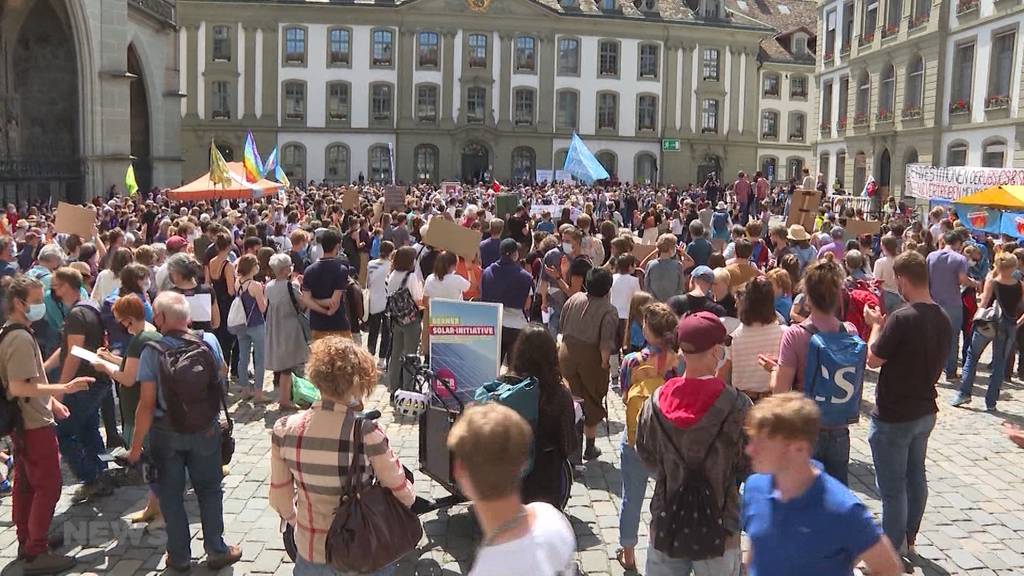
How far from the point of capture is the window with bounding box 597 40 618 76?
53469 millimetres

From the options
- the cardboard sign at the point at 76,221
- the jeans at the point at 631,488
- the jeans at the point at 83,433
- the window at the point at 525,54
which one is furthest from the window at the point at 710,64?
the jeans at the point at 631,488

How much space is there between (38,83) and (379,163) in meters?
27.2

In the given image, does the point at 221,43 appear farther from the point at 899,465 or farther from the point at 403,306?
the point at 899,465

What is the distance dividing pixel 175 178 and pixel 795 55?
136 ft

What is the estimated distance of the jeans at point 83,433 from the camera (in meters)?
6.54

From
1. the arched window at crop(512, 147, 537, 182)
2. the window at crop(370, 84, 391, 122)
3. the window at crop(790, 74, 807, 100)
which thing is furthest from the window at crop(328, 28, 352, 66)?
the window at crop(790, 74, 807, 100)

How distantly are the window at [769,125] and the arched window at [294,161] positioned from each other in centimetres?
2845

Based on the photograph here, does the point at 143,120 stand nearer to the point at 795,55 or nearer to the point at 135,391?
the point at 135,391

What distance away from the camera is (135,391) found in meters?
6.22

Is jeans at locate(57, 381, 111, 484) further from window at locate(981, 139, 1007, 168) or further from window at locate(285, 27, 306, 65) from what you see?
window at locate(285, 27, 306, 65)

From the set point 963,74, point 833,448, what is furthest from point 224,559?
point 963,74

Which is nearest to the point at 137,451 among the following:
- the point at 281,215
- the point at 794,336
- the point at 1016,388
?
the point at 794,336

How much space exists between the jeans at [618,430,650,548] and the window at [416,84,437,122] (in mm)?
48201

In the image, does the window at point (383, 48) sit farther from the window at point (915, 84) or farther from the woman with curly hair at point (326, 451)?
the woman with curly hair at point (326, 451)
